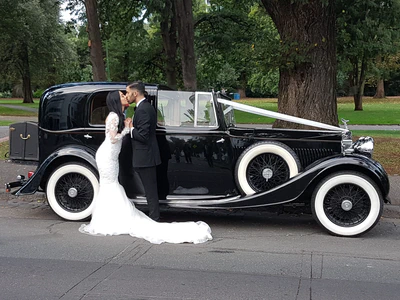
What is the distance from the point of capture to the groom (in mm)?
6070

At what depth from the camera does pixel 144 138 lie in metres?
6.05

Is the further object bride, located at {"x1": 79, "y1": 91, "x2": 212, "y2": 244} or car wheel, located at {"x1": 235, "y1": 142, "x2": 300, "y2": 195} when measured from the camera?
car wheel, located at {"x1": 235, "y1": 142, "x2": 300, "y2": 195}

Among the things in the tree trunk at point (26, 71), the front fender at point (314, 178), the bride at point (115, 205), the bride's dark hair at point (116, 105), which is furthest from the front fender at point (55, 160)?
the tree trunk at point (26, 71)

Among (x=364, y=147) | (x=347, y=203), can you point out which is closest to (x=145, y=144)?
(x=347, y=203)

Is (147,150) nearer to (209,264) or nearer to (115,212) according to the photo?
(115,212)

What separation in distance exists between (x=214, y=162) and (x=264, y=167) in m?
0.67

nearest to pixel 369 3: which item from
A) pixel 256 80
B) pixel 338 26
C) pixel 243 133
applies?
pixel 338 26

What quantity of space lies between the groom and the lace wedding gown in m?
0.22

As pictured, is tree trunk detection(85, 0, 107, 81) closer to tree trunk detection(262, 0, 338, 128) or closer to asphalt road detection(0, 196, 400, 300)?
tree trunk detection(262, 0, 338, 128)

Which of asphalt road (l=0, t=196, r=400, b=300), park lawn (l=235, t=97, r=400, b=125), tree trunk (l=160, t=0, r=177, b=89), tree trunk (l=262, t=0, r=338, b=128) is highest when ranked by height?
tree trunk (l=160, t=0, r=177, b=89)

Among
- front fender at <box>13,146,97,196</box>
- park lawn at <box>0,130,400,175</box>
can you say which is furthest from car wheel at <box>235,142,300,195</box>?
park lawn at <box>0,130,400,175</box>

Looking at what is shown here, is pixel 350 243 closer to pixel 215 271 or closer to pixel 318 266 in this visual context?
A: pixel 318 266

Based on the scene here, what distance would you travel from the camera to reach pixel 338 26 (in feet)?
42.6

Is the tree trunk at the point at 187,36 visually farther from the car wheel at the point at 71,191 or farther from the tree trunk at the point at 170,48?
the tree trunk at the point at 170,48
